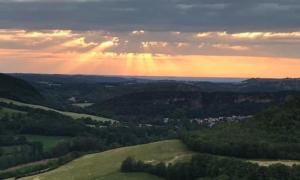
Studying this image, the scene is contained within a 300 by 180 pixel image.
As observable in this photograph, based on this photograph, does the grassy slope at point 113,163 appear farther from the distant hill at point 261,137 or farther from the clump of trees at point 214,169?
the distant hill at point 261,137

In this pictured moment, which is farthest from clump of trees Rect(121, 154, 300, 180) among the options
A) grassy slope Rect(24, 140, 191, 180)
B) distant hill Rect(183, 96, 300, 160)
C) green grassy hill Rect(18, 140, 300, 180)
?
distant hill Rect(183, 96, 300, 160)

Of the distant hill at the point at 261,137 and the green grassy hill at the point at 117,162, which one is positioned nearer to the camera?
the distant hill at the point at 261,137

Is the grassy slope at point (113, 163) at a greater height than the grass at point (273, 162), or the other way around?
the grass at point (273, 162)

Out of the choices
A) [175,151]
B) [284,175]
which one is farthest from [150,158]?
[284,175]

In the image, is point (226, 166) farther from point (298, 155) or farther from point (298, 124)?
point (298, 124)

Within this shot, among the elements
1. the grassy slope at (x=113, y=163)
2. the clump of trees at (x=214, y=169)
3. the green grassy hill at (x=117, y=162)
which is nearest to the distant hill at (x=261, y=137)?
the green grassy hill at (x=117, y=162)

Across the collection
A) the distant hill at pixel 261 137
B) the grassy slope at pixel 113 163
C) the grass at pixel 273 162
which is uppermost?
the distant hill at pixel 261 137

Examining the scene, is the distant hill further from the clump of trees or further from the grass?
the clump of trees
